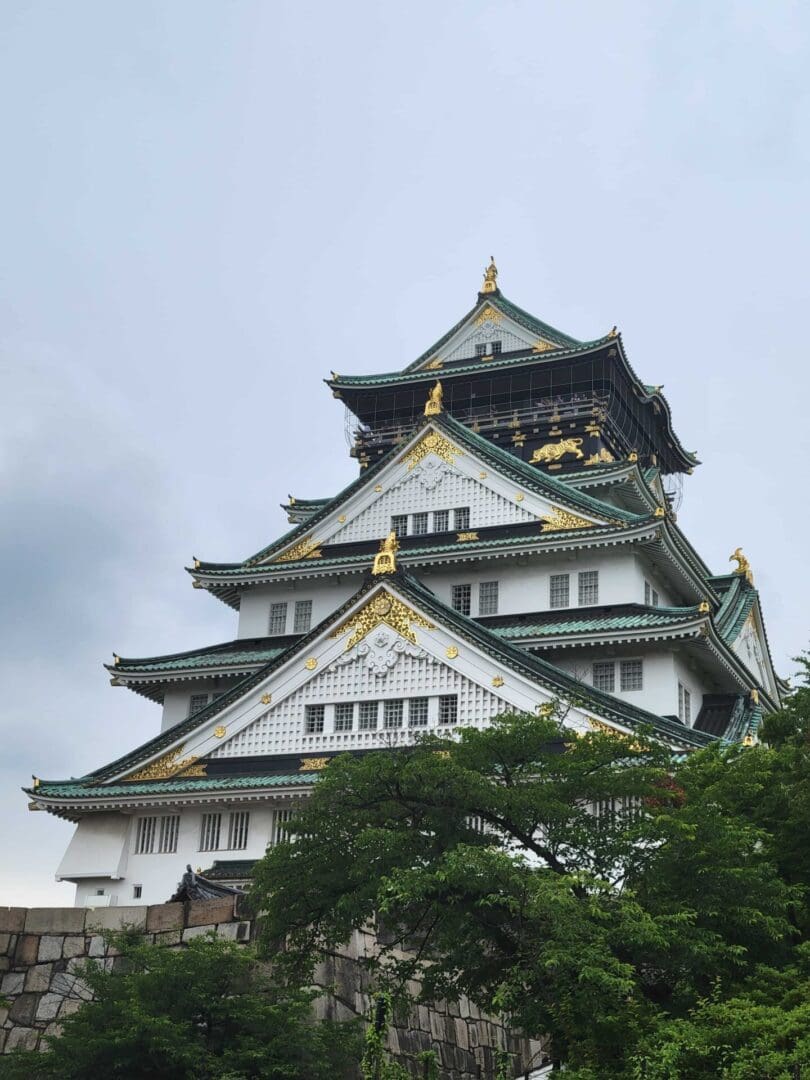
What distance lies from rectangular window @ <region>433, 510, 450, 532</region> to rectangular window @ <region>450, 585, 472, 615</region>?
82.5 inches

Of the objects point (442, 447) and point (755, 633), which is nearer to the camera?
point (442, 447)

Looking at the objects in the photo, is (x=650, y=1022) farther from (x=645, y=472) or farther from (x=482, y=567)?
(x=645, y=472)

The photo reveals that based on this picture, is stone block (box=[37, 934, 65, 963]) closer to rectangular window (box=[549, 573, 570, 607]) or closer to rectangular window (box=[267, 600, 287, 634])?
rectangular window (box=[267, 600, 287, 634])

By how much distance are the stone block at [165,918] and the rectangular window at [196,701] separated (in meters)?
18.9

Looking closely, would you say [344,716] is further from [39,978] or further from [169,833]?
[39,978]

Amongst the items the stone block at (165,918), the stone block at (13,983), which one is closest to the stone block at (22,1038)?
the stone block at (13,983)

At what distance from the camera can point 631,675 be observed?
1517 inches

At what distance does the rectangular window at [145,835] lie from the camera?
1483 inches

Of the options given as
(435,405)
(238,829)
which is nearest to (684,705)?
(238,829)

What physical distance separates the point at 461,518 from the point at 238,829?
12.2 m

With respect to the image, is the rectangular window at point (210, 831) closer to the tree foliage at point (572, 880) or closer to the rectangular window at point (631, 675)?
the rectangular window at point (631, 675)

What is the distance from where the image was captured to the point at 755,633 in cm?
4816

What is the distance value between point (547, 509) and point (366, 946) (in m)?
18.5

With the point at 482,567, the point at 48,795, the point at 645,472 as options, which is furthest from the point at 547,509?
the point at 48,795
